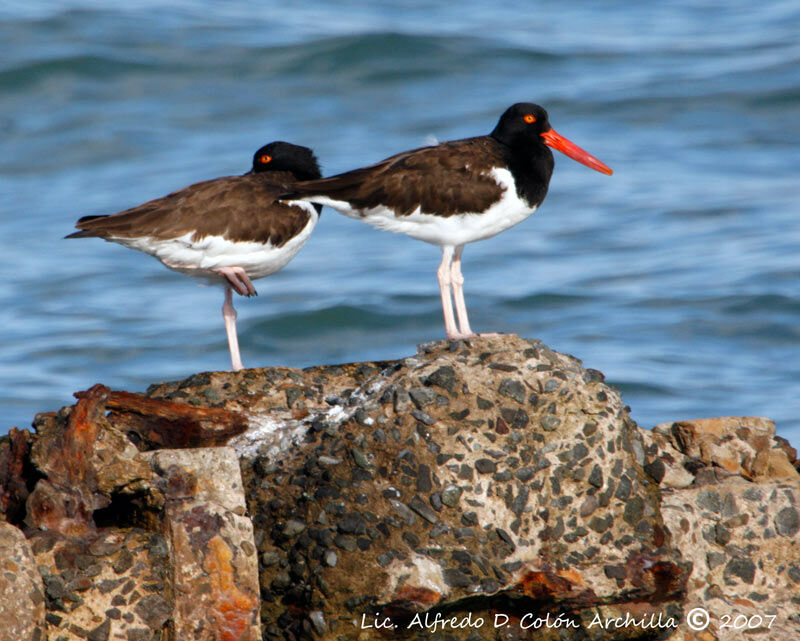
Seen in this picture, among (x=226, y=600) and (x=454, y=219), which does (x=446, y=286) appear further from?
(x=226, y=600)

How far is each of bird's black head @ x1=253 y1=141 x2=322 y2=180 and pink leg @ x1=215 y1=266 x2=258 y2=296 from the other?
2.88 ft

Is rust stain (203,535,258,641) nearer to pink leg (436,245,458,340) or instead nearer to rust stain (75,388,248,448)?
rust stain (75,388,248,448)

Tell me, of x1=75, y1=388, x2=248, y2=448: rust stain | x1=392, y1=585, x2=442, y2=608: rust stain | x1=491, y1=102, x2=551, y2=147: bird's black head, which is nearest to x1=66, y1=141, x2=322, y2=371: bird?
x1=491, y1=102, x2=551, y2=147: bird's black head

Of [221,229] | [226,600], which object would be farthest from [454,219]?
[226,600]

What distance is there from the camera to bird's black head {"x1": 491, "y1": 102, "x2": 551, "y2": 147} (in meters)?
6.79

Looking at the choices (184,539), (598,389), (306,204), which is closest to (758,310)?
(306,204)

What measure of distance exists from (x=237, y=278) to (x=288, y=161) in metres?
0.99

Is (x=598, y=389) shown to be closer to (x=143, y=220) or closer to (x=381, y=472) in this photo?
(x=381, y=472)

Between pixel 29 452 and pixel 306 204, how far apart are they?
2950mm

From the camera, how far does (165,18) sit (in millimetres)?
24938

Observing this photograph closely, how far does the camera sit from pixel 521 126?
681cm

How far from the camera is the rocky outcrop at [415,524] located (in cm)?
430

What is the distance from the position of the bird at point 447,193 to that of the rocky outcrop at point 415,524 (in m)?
1.43

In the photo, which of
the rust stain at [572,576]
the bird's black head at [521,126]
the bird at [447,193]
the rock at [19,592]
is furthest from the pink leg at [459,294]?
the rock at [19,592]
